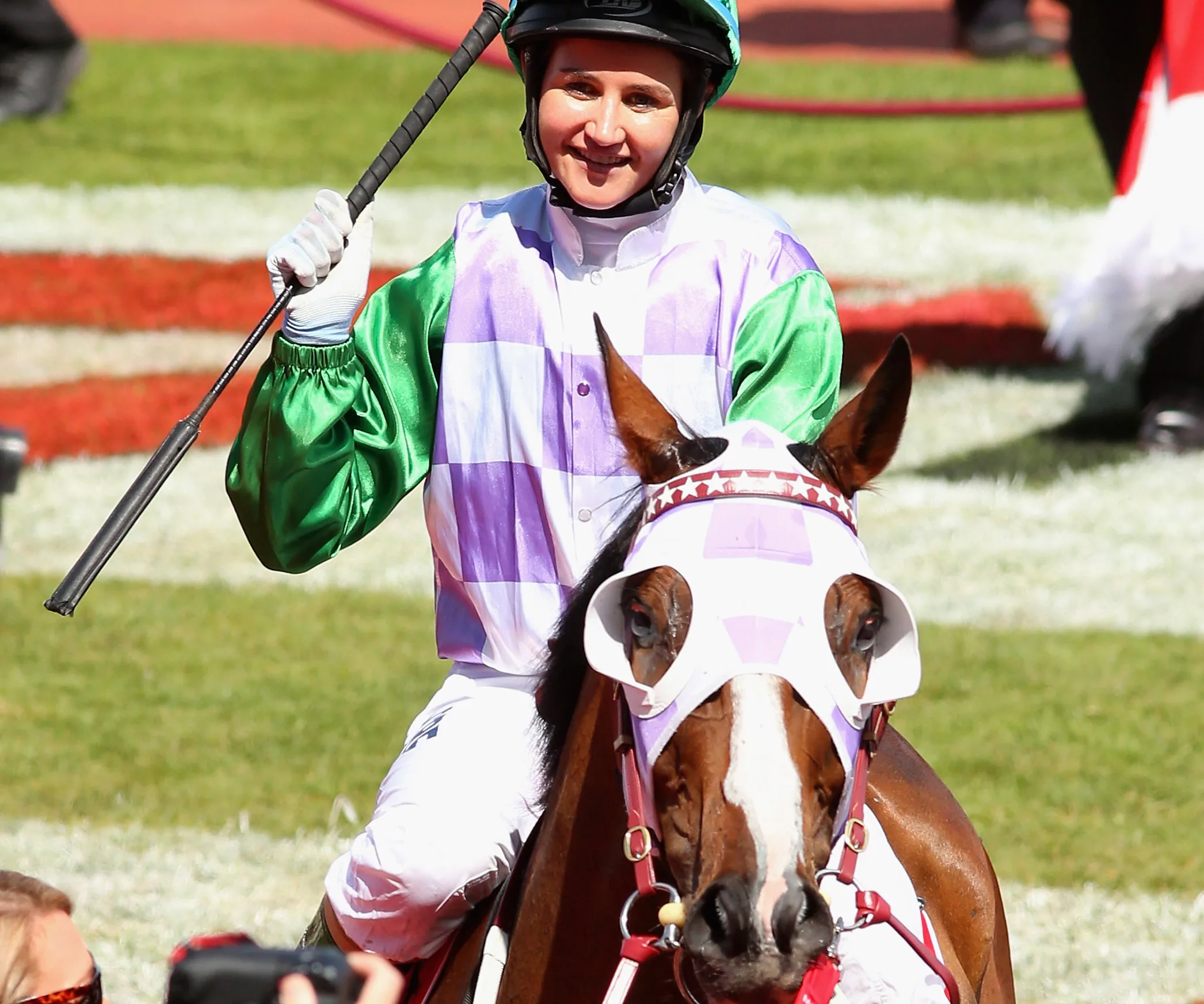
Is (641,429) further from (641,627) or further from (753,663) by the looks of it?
(753,663)

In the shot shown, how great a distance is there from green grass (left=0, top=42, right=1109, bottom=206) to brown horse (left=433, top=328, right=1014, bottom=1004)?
12001mm

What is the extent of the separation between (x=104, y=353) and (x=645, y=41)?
25.4ft

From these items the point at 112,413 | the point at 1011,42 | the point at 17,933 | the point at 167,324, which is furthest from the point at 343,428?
the point at 1011,42

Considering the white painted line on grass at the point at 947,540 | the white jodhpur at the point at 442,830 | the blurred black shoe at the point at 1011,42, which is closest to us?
the white jodhpur at the point at 442,830

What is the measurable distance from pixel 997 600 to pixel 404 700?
2.31 meters

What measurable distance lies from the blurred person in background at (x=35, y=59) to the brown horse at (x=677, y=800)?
13058 mm

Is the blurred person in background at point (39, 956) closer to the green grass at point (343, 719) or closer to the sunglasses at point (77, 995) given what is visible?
the sunglasses at point (77, 995)

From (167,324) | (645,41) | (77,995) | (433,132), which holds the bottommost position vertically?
(433,132)

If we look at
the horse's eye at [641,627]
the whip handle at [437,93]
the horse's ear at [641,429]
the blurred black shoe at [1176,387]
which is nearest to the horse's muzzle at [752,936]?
the horse's eye at [641,627]

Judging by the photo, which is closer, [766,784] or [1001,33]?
[766,784]

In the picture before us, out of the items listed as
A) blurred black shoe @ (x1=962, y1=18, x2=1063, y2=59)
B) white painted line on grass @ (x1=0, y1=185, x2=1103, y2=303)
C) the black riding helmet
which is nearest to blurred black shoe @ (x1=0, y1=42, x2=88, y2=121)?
white painted line on grass @ (x1=0, y1=185, x2=1103, y2=303)

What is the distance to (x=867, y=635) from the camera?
7.54 ft

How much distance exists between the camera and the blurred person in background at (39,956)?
8.68 feet

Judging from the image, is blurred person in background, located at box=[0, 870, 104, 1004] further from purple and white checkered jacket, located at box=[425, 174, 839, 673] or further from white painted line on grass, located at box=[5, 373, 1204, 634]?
white painted line on grass, located at box=[5, 373, 1204, 634]
